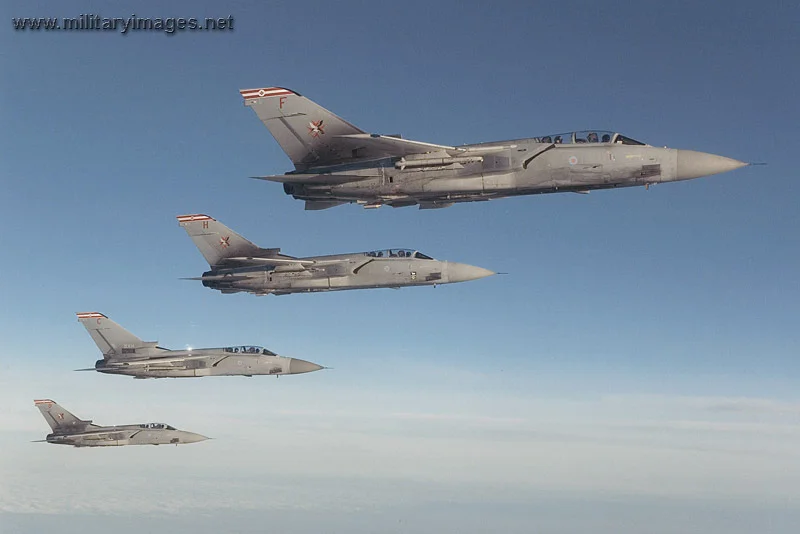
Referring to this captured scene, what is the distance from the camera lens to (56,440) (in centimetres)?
8775

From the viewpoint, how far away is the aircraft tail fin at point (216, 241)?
196ft

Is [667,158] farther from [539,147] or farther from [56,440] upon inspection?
[56,440]

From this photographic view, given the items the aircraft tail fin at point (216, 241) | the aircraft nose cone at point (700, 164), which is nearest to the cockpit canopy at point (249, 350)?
the aircraft tail fin at point (216, 241)

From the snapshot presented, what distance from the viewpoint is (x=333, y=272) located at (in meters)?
58.1

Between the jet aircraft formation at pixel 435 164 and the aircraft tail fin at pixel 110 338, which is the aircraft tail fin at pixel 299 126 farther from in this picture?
the aircraft tail fin at pixel 110 338

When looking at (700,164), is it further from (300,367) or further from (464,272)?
(300,367)

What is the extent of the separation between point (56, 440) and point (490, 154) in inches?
2844

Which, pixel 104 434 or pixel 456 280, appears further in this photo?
pixel 104 434

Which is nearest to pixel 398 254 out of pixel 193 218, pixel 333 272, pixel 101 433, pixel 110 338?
pixel 333 272

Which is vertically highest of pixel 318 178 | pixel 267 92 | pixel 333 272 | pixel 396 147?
pixel 267 92

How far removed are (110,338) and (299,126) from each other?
44838 mm

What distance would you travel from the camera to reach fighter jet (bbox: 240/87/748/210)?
42.3 metres

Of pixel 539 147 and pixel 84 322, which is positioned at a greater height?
pixel 539 147

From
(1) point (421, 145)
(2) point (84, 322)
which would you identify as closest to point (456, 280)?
(1) point (421, 145)
